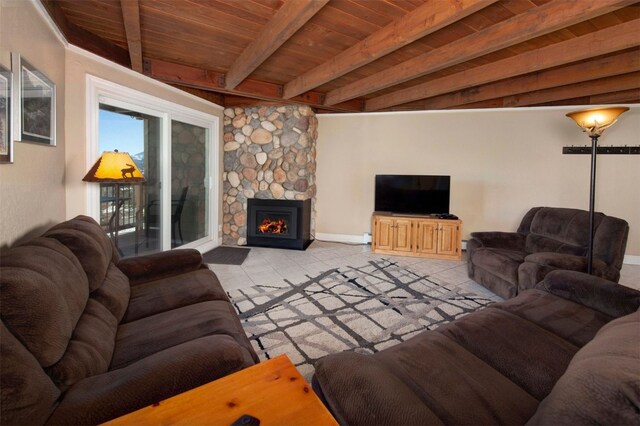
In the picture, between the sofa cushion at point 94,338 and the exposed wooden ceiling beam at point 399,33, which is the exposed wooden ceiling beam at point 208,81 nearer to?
the exposed wooden ceiling beam at point 399,33

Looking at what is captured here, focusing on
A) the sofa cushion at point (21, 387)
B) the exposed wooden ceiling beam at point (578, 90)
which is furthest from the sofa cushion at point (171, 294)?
the exposed wooden ceiling beam at point (578, 90)

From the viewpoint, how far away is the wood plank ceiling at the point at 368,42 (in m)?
2.39

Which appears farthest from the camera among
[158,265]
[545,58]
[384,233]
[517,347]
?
[384,233]

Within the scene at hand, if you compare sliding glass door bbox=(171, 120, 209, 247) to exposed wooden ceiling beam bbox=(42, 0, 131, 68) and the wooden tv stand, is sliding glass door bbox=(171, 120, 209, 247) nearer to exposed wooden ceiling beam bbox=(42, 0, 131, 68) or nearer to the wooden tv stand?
exposed wooden ceiling beam bbox=(42, 0, 131, 68)

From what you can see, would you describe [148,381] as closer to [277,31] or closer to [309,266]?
[277,31]

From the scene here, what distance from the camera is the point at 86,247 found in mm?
1772

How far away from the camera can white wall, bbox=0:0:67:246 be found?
1.78 metres

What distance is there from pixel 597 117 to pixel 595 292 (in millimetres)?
1840

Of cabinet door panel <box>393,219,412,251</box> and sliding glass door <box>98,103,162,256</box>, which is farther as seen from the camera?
cabinet door panel <box>393,219,412,251</box>

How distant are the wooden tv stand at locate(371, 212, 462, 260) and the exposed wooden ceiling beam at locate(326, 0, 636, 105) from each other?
80.8 inches

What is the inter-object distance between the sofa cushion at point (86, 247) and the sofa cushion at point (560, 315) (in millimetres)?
2313

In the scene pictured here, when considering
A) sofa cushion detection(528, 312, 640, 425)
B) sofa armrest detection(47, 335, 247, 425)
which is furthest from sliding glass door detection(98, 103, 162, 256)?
sofa cushion detection(528, 312, 640, 425)

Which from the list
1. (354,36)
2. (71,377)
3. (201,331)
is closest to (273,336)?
(201,331)

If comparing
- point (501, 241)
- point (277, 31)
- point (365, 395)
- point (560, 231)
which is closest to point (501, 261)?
point (501, 241)
